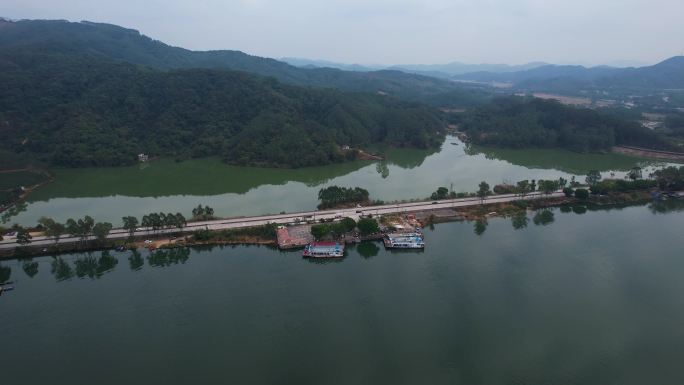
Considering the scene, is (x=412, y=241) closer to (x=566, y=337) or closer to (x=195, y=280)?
(x=566, y=337)

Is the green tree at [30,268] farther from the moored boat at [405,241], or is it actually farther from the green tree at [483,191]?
the green tree at [483,191]

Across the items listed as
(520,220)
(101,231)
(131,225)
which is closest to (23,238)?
(101,231)

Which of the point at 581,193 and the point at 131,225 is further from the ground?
the point at 131,225

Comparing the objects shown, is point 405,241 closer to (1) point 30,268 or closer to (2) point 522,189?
(2) point 522,189

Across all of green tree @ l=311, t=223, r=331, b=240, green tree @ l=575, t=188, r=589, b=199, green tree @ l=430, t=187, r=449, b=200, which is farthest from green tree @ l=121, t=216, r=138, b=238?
green tree @ l=575, t=188, r=589, b=199

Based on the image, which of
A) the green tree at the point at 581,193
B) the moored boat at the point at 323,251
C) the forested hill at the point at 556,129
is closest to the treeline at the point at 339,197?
the moored boat at the point at 323,251

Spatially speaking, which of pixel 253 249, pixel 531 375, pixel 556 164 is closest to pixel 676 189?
pixel 556 164

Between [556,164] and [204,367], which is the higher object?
[556,164]
